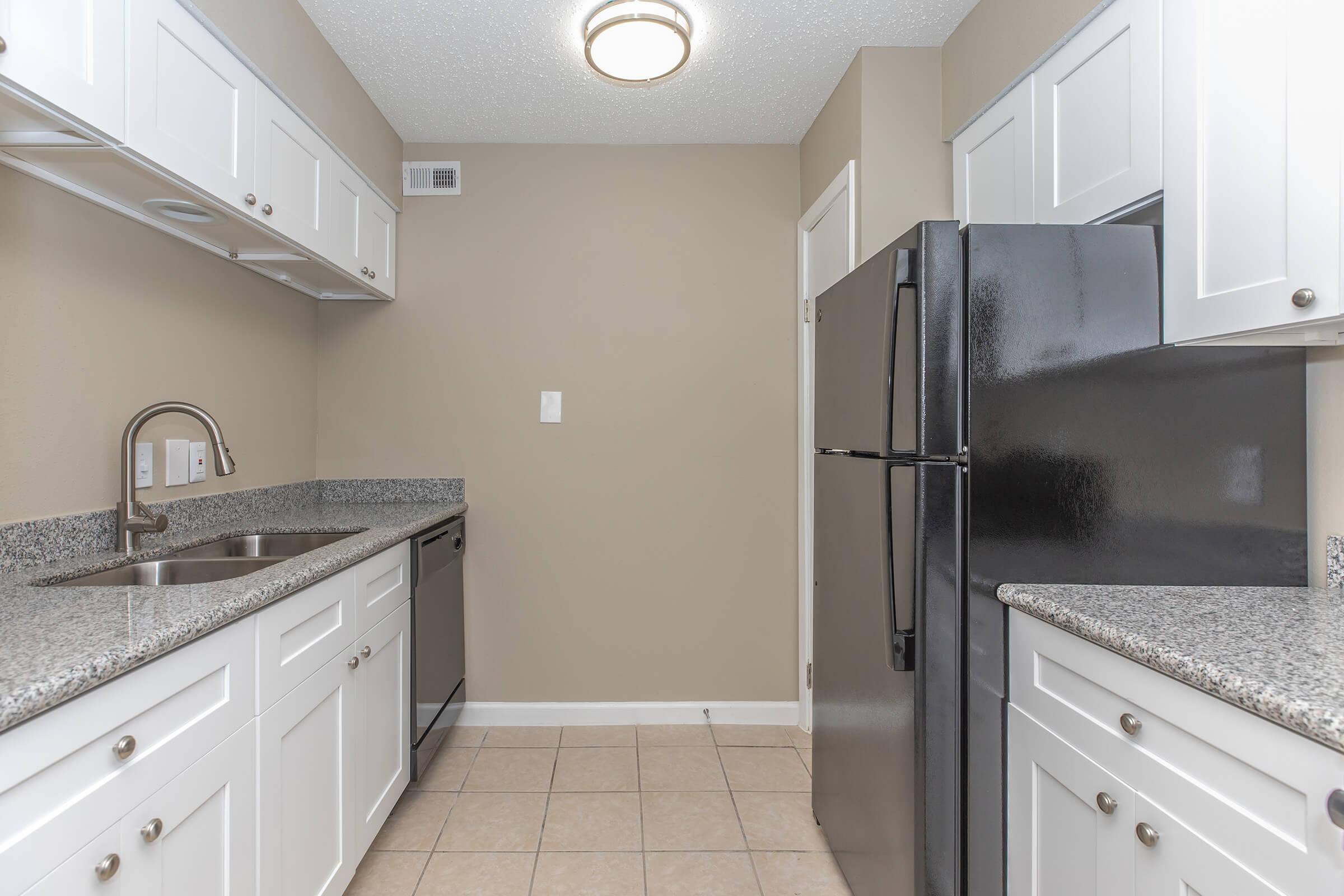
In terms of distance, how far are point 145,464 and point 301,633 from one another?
0.77 metres

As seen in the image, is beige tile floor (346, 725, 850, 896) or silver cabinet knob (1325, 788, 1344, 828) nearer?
silver cabinet knob (1325, 788, 1344, 828)

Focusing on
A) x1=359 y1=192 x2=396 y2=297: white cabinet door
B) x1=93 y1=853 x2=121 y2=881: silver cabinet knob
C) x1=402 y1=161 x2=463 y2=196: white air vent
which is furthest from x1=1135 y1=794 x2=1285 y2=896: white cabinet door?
x1=402 y1=161 x2=463 y2=196: white air vent

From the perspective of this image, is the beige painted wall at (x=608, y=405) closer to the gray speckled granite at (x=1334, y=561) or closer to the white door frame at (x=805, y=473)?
the white door frame at (x=805, y=473)

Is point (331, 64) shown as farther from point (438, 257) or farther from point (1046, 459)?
point (1046, 459)

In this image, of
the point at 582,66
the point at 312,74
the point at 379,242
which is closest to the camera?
the point at 312,74

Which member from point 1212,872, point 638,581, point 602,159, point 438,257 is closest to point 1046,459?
point 1212,872

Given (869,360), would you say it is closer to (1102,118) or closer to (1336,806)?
(1102,118)

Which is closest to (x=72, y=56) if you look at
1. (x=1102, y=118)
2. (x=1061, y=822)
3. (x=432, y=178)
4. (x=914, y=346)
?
(x=914, y=346)

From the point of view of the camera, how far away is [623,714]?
109 inches

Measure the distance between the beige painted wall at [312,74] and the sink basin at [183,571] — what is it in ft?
4.07

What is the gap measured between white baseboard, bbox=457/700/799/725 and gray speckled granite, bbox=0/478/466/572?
3.04 ft

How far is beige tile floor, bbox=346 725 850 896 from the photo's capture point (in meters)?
→ 1.78

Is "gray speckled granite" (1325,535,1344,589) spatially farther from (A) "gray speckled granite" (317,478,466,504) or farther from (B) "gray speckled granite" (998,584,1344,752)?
→ (A) "gray speckled granite" (317,478,466,504)

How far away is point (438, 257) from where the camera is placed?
276 cm
